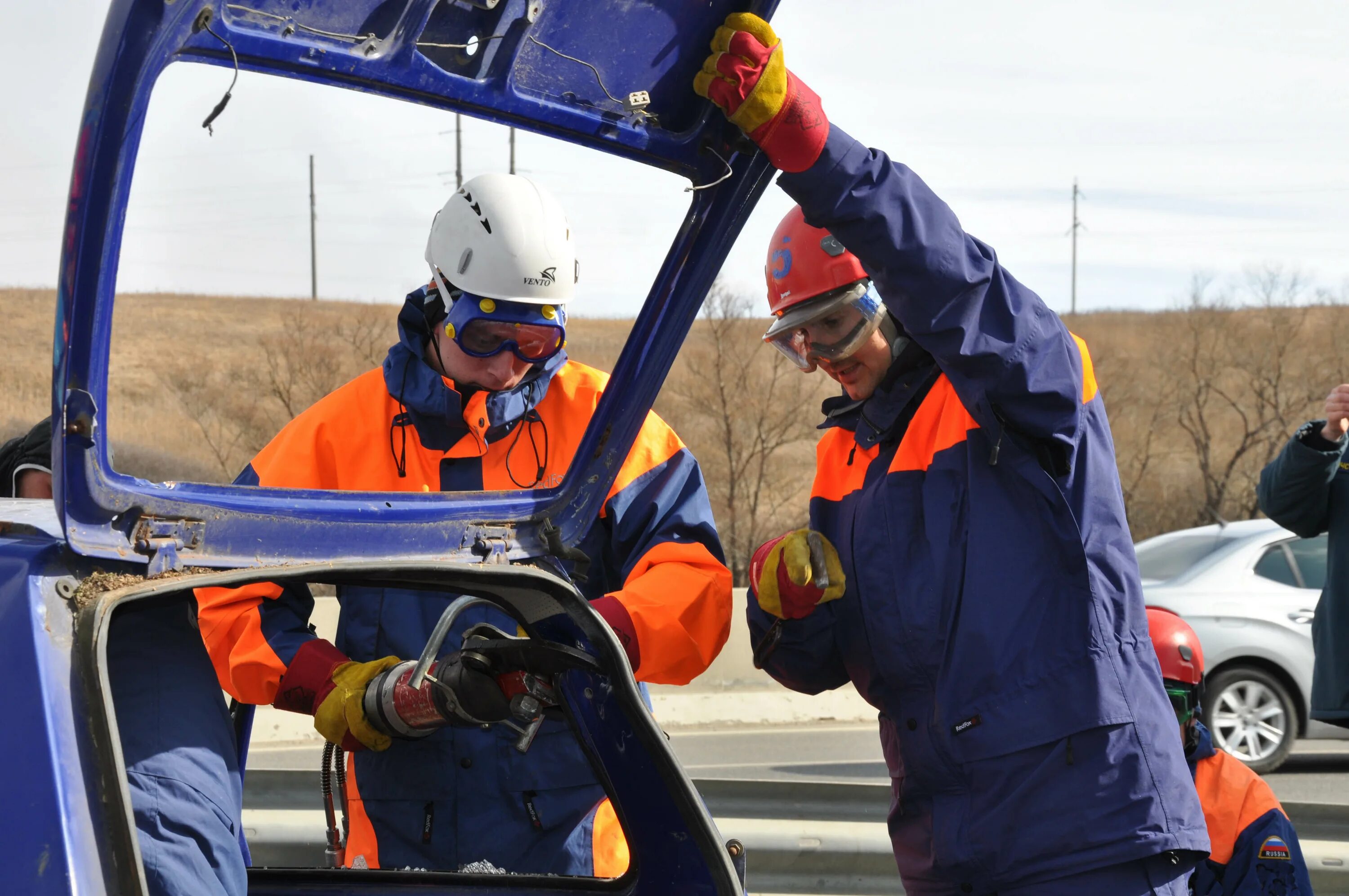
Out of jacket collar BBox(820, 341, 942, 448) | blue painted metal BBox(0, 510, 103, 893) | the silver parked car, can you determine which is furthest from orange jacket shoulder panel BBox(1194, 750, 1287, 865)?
the silver parked car

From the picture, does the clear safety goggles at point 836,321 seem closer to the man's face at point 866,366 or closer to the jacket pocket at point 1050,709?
the man's face at point 866,366

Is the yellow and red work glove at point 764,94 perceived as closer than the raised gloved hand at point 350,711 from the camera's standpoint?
Yes

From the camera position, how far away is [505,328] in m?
2.95

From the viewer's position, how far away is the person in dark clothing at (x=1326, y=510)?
17.4 ft

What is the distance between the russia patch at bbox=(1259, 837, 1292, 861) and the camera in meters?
2.99

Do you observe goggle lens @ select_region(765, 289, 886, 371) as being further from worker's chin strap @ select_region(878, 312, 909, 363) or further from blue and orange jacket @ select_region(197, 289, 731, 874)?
blue and orange jacket @ select_region(197, 289, 731, 874)

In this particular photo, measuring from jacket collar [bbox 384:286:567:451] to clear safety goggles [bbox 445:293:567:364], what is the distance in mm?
49

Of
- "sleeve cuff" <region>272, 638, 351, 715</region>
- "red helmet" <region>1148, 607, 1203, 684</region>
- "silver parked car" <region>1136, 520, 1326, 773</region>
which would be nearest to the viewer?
"sleeve cuff" <region>272, 638, 351, 715</region>

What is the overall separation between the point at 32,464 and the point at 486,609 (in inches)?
52.4

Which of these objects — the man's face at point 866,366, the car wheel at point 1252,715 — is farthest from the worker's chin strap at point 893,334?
the car wheel at point 1252,715

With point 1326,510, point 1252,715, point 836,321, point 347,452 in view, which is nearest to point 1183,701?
point 836,321

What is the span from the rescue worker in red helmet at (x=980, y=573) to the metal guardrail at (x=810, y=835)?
1272mm

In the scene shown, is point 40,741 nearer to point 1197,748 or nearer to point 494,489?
point 494,489

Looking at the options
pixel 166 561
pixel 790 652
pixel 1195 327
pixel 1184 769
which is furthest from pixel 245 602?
pixel 1195 327
